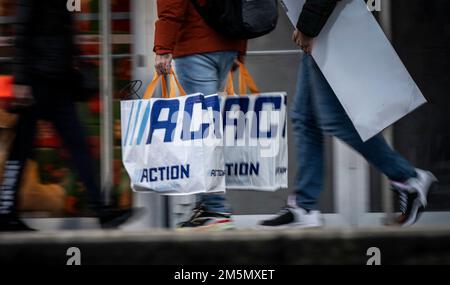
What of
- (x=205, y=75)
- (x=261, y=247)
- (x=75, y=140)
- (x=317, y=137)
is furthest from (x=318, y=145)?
(x=75, y=140)

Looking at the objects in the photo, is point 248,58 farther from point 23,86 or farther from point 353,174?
point 23,86

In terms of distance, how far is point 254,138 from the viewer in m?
4.88

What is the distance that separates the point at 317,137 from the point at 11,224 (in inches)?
63.5

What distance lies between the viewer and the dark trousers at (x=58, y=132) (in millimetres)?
4762

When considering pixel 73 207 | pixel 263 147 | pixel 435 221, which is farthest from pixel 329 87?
pixel 73 207

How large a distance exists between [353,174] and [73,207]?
1718 millimetres

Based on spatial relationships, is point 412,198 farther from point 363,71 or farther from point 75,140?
point 75,140

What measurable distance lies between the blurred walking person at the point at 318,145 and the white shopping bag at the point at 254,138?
6.2 inches

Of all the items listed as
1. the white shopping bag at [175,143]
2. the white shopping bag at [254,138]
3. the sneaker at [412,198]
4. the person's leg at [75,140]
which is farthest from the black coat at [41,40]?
the sneaker at [412,198]

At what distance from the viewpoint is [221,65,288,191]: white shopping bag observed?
16.0 ft

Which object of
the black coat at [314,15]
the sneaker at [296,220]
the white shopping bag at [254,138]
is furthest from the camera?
the sneaker at [296,220]

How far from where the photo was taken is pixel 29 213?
18.7 feet

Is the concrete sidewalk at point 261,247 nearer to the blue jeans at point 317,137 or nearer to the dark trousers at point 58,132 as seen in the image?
the dark trousers at point 58,132

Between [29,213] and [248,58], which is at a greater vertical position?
[248,58]
